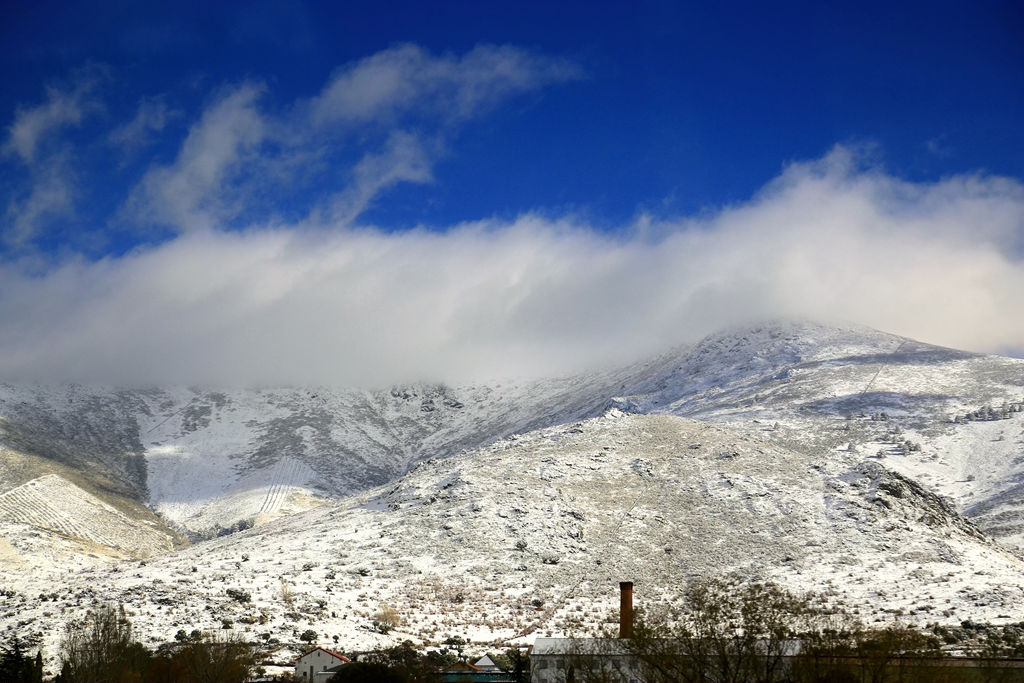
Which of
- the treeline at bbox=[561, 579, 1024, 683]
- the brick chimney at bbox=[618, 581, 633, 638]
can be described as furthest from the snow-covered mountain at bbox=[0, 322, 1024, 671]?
the treeline at bbox=[561, 579, 1024, 683]

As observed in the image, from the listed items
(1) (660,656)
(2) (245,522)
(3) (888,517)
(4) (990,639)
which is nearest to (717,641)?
(1) (660,656)

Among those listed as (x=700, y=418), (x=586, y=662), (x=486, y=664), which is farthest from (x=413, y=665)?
(x=700, y=418)

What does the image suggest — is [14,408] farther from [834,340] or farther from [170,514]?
[834,340]

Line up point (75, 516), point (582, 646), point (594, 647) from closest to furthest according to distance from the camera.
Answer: point (594, 647)
point (582, 646)
point (75, 516)

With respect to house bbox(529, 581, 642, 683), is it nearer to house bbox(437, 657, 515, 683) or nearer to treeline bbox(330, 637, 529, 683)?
treeline bbox(330, 637, 529, 683)

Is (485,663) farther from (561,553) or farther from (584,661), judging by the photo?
(561,553)

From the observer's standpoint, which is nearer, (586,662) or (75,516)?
(586,662)
